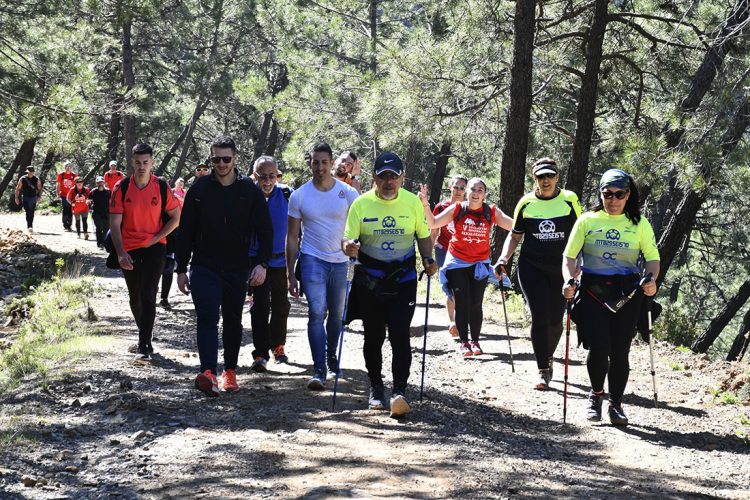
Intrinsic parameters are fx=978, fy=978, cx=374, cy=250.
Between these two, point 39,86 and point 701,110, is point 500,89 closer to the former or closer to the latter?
point 701,110

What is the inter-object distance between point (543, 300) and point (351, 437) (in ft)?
9.39

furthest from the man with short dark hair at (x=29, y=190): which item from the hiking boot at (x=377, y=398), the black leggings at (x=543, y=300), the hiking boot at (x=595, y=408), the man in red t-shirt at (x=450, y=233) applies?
the hiking boot at (x=595, y=408)

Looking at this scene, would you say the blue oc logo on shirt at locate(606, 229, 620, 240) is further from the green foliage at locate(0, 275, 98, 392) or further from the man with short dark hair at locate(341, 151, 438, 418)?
the green foliage at locate(0, 275, 98, 392)

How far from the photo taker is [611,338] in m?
7.67

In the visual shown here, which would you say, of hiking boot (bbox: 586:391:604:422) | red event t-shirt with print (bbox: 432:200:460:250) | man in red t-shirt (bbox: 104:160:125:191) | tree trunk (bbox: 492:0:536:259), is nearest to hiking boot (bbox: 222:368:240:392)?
hiking boot (bbox: 586:391:604:422)

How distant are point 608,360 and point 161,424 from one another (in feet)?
11.5

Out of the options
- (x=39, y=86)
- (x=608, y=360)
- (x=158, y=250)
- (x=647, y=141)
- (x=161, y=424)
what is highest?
(x=39, y=86)

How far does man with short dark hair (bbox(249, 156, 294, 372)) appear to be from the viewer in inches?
363

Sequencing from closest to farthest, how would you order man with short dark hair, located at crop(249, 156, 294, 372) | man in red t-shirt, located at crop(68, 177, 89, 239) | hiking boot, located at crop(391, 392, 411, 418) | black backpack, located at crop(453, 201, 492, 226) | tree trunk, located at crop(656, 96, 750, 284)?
1. hiking boot, located at crop(391, 392, 411, 418)
2. man with short dark hair, located at crop(249, 156, 294, 372)
3. black backpack, located at crop(453, 201, 492, 226)
4. tree trunk, located at crop(656, 96, 750, 284)
5. man in red t-shirt, located at crop(68, 177, 89, 239)

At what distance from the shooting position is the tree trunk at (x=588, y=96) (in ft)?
50.9

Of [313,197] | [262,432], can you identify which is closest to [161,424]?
[262,432]

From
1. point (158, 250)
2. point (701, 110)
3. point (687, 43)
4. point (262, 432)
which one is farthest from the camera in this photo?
point (687, 43)

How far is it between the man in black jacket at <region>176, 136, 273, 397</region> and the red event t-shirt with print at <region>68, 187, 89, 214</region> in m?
17.7

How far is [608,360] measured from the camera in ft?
25.7
